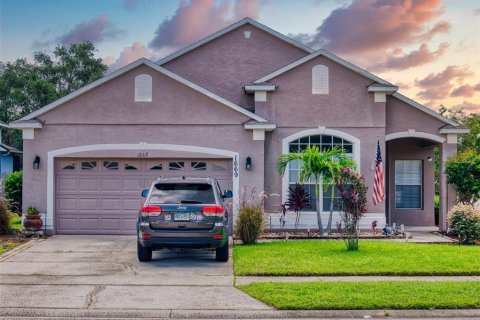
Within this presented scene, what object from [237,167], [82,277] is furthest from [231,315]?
[237,167]

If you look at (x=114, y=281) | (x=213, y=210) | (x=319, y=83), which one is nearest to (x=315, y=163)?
(x=319, y=83)

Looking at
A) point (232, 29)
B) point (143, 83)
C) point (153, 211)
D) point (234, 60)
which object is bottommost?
point (153, 211)

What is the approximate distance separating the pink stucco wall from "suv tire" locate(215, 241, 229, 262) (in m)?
9.23

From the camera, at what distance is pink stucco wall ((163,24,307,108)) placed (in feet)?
69.9

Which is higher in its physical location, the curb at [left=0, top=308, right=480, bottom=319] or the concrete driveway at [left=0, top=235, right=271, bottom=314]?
the concrete driveway at [left=0, top=235, right=271, bottom=314]

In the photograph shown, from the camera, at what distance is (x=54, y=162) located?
17969 mm

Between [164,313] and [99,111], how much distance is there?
10603 millimetres

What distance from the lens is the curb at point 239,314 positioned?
8.43 m

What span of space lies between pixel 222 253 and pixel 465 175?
9267 millimetres

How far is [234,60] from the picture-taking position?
21.5 metres

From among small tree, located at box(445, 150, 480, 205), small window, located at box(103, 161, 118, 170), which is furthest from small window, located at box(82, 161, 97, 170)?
small tree, located at box(445, 150, 480, 205)

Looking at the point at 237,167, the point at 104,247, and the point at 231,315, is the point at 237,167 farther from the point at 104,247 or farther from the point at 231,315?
the point at 231,315

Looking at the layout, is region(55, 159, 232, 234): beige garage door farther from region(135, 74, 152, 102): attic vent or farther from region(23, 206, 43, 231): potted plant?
region(135, 74, 152, 102): attic vent

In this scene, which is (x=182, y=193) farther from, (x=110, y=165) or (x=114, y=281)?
(x=110, y=165)
